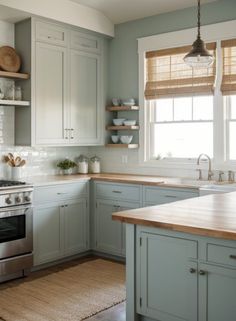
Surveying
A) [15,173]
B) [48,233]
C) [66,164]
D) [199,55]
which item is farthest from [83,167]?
[199,55]

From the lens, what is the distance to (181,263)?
8.18 feet

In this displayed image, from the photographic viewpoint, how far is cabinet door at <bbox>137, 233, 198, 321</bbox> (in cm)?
245

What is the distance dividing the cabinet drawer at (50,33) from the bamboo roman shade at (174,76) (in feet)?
3.64

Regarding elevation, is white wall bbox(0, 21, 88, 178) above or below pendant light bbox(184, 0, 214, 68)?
below

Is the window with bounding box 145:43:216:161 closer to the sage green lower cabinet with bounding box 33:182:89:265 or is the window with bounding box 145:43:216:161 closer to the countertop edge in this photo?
the sage green lower cabinet with bounding box 33:182:89:265

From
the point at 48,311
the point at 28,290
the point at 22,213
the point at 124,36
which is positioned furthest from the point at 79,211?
the point at 124,36

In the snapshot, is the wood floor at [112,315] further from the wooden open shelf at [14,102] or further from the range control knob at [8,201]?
the wooden open shelf at [14,102]

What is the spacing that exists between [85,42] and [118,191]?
1.99 meters

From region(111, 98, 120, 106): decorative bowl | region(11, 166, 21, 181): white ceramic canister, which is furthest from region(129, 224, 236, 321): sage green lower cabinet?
region(111, 98, 120, 106): decorative bowl

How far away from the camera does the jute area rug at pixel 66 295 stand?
3.44 meters

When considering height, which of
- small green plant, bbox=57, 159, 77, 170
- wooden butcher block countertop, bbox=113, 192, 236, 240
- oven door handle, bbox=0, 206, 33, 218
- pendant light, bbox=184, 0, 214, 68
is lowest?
oven door handle, bbox=0, 206, 33, 218

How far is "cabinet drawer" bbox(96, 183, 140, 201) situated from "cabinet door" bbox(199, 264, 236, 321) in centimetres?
234

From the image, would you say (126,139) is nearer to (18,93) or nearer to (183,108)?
(183,108)

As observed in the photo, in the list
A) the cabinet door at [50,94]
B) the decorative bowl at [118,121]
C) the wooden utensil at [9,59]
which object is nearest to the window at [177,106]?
the decorative bowl at [118,121]
